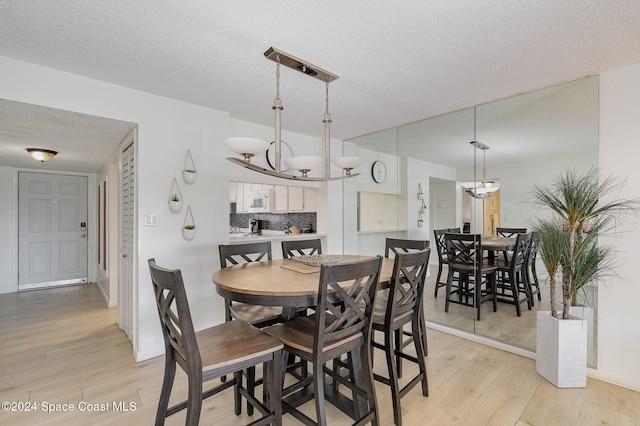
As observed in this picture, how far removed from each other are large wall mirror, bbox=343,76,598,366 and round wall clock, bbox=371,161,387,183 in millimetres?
51

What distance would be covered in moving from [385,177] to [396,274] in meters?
2.50

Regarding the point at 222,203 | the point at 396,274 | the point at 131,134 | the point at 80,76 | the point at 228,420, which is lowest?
the point at 228,420

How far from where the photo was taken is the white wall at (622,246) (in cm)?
219

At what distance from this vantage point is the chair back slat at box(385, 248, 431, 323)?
5.84 ft

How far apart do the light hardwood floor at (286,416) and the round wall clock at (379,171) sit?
2046mm

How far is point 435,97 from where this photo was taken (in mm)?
2812

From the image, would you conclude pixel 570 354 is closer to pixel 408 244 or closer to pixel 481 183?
pixel 408 244

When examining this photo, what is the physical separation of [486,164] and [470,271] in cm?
113

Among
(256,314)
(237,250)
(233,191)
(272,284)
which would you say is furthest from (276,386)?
(233,191)

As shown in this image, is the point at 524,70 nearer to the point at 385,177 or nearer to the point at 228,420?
the point at 385,177

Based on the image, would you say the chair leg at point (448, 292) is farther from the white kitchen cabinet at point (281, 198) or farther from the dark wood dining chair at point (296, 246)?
the white kitchen cabinet at point (281, 198)

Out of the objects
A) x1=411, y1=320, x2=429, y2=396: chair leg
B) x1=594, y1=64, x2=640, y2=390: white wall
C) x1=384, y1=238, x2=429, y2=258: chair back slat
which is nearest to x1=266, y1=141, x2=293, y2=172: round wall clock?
x1=384, y1=238, x2=429, y2=258: chair back slat

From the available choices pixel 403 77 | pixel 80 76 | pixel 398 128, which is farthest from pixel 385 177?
pixel 80 76

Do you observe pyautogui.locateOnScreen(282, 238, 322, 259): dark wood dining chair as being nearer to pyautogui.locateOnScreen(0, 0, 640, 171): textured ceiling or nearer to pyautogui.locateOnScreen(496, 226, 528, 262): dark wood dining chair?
pyautogui.locateOnScreen(0, 0, 640, 171): textured ceiling
